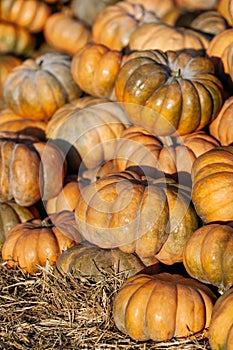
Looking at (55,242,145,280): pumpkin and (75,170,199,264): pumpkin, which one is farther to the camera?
(55,242,145,280): pumpkin

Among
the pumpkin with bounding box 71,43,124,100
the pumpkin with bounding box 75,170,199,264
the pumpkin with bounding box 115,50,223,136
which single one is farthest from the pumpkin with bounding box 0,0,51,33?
the pumpkin with bounding box 75,170,199,264

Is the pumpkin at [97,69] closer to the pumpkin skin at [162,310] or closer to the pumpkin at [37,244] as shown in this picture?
the pumpkin at [37,244]

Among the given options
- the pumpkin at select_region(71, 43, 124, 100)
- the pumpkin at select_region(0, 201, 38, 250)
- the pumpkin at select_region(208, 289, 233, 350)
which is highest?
the pumpkin at select_region(71, 43, 124, 100)

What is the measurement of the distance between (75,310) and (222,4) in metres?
4.14

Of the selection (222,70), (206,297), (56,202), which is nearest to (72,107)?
(56,202)

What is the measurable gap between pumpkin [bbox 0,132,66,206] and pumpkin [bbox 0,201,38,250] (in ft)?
0.22

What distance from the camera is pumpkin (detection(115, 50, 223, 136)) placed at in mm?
5008

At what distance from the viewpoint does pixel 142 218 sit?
13.8 feet

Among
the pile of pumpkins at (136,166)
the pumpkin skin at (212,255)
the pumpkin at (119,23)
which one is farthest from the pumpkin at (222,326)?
the pumpkin at (119,23)

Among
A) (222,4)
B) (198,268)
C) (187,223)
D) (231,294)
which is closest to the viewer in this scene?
(231,294)

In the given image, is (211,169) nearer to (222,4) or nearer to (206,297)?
(206,297)

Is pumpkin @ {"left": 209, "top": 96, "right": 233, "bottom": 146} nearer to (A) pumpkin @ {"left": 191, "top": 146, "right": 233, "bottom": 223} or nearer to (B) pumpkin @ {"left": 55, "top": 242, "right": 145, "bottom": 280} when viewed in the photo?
(A) pumpkin @ {"left": 191, "top": 146, "right": 233, "bottom": 223}

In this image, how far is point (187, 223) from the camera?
4.30 meters

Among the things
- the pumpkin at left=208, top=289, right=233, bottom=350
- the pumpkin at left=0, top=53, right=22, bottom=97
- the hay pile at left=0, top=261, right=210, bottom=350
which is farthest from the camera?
the pumpkin at left=0, top=53, right=22, bottom=97
